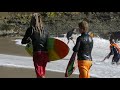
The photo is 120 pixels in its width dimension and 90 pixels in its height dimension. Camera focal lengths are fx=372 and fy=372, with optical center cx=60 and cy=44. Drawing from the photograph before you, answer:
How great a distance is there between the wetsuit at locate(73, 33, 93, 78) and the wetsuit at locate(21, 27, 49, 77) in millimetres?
673

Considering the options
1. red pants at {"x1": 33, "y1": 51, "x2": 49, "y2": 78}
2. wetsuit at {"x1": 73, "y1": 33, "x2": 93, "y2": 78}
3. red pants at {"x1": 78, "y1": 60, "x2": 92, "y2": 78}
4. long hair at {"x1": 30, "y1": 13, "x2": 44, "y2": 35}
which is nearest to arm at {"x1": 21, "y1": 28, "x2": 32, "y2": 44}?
long hair at {"x1": 30, "y1": 13, "x2": 44, "y2": 35}

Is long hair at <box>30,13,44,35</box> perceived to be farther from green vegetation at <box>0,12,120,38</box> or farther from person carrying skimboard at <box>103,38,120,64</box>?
person carrying skimboard at <box>103,38,120,64</box>

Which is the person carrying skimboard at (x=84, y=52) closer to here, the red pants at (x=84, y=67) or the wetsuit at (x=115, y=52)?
the red pants at (x=84, y=67)

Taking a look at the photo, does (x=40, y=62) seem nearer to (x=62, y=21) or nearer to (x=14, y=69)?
(x=14, y=69)

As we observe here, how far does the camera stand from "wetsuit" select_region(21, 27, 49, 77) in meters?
7.80

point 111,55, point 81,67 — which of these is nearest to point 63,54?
point 81,67

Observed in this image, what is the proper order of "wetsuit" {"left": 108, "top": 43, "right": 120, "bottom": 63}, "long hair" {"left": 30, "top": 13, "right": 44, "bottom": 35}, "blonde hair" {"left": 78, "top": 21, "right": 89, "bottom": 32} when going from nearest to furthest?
"blonde hair" {"left": 78, "top": 21, "right": 89, "bottom": 32} < "long hair" {"left": 30, "top": 13, "right": 44, "bottom": 35} < "wetsuit" {"left": 108, "top": 43, "right": 120, "bottom": 63}

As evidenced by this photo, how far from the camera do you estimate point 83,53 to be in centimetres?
762

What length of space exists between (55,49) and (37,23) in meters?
0.67

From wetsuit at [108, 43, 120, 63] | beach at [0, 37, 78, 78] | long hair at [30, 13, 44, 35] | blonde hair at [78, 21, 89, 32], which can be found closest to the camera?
blonde hair at [78, 21, 89, 32]

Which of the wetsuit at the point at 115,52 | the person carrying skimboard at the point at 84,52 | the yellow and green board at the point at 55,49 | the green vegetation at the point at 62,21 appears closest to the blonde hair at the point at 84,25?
the person carrying skimboard at the point at 84,52

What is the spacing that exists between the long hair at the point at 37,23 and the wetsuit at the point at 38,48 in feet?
0.21
